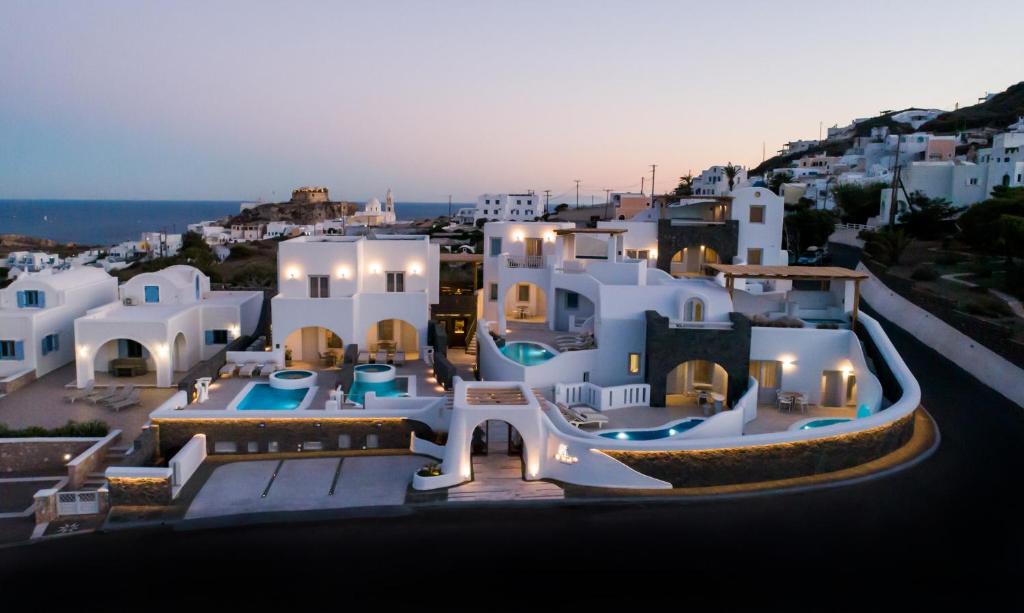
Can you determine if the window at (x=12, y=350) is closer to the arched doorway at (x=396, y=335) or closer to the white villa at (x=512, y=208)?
the arched doorway at (x=396, y=335)

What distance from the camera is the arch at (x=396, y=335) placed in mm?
27031

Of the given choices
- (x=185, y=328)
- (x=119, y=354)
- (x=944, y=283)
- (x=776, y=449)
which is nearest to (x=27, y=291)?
(x=119, y=354)

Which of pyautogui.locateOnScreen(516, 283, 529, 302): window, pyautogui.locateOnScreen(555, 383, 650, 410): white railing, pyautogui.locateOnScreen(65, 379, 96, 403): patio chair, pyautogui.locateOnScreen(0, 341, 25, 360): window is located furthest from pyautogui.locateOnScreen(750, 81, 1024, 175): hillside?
pyautogui.locateOnScreen(0, 341, 25, 360): window

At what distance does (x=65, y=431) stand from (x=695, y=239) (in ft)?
80.5

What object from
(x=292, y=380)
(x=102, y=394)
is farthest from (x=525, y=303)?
(x=102, y=394)

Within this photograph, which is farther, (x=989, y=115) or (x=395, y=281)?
(x=989, y=115)

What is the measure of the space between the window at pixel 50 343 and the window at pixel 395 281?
39.8ft

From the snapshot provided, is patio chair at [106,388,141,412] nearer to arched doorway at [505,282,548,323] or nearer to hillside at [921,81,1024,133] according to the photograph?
arched doorway at [505,282,548,323]

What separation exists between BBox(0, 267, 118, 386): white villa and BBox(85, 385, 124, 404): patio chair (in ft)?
11.4

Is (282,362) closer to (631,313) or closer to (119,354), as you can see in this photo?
(119,354)

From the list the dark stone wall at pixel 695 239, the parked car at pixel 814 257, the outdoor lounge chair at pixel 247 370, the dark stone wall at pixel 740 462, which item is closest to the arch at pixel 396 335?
the outdoor lounge chair at pixel 247 370

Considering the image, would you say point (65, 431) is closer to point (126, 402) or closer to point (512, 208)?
point (126, 402)

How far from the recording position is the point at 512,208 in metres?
83.6

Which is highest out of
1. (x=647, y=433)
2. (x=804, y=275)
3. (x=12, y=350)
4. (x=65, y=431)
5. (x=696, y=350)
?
(x=804, y=275)
